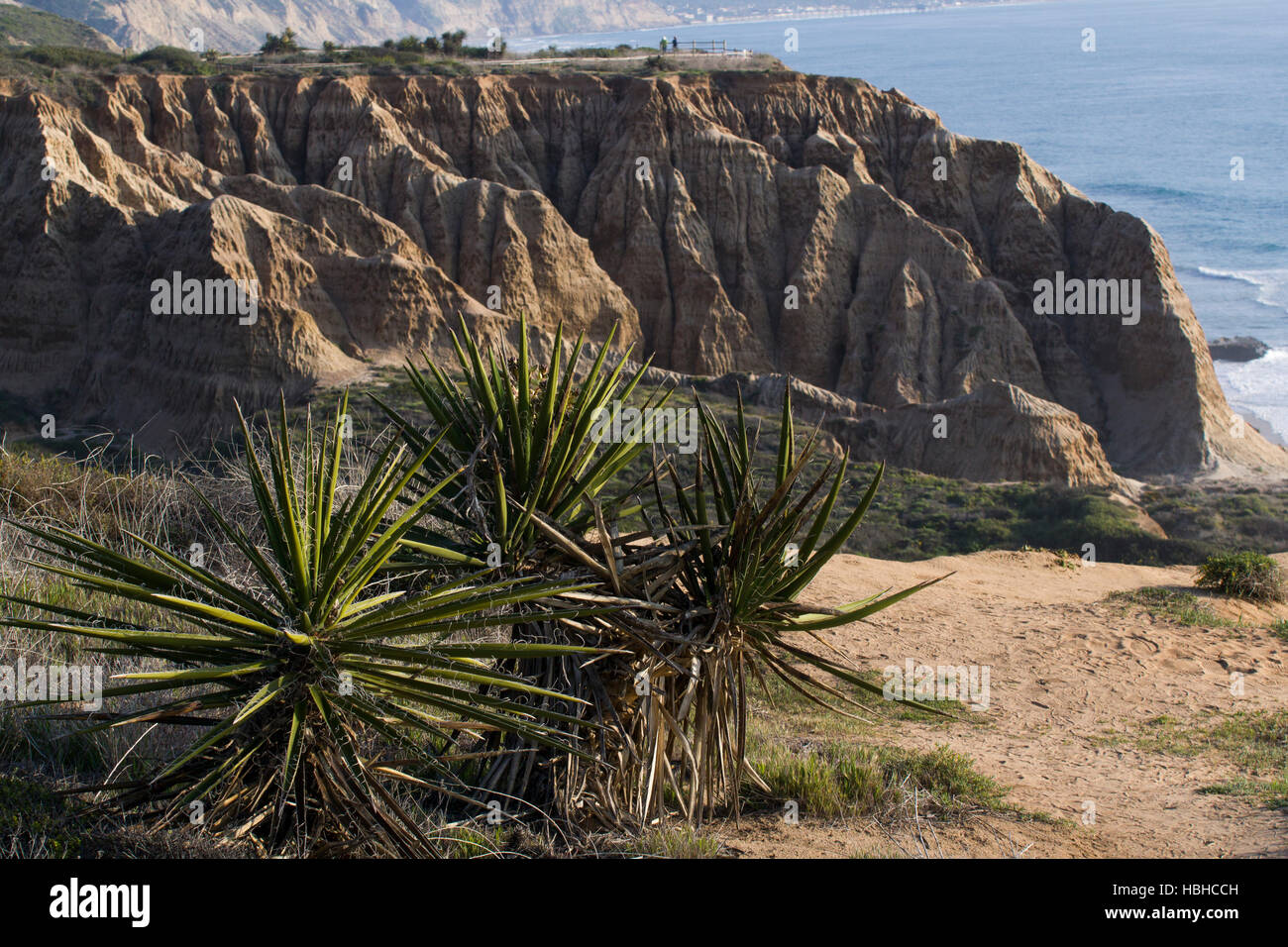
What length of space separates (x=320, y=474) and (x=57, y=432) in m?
23.9

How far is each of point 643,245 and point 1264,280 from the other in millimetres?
57169

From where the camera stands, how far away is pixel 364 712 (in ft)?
13.5

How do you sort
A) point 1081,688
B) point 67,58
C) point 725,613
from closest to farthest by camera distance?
point 725,613, point 1081,688, point 67,58

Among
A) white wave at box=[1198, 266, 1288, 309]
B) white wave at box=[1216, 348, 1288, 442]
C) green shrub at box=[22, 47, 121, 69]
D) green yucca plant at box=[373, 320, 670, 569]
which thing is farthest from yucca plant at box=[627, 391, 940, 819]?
white wave at box=[1198, 266, 1288, 309]

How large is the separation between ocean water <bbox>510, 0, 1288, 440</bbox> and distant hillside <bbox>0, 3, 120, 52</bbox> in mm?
83166

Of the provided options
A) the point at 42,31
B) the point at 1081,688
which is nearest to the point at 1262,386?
the point at 1081,688

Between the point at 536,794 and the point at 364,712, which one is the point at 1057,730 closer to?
the point at 536,794

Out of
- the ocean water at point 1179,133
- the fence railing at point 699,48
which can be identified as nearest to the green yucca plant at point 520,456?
the fence railing at point 699,48

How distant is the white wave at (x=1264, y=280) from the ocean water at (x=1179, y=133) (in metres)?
0.13

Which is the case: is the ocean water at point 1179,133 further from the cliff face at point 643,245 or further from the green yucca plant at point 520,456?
the green yucca plant at point 520,456

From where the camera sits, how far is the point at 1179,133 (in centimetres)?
11888

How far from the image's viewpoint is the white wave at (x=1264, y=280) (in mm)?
68188

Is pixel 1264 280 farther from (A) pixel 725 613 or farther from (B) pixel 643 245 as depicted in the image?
(A) pixel 725 613

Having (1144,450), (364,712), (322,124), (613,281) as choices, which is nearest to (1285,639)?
(364,712)
